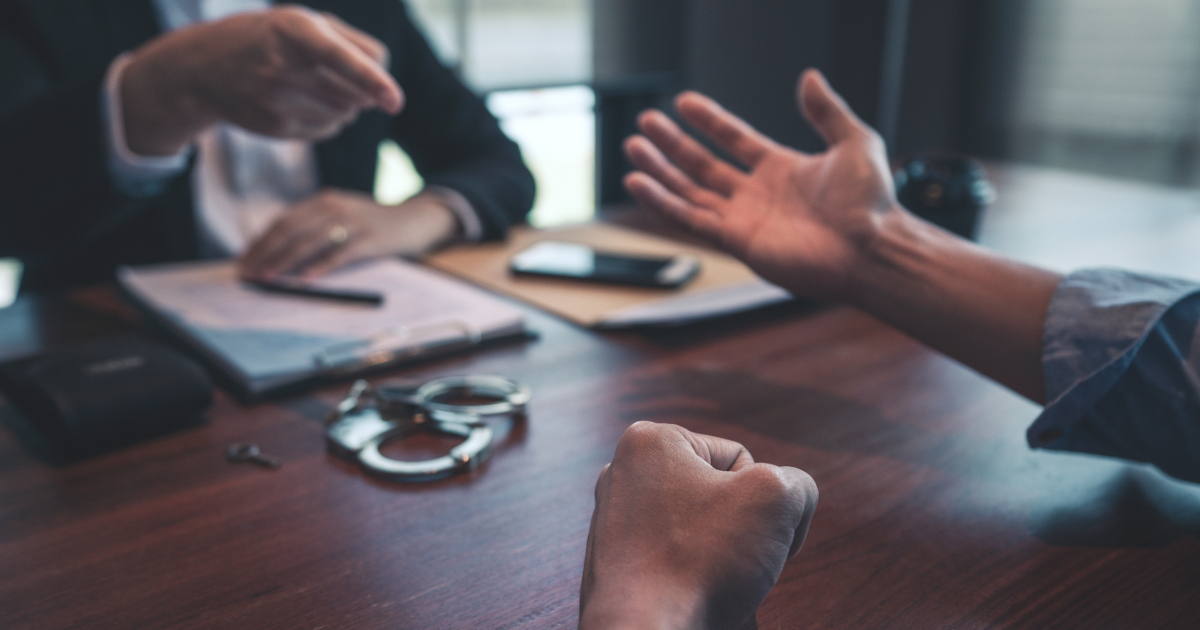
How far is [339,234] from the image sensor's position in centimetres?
100

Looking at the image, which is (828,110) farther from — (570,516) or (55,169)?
(55,169)

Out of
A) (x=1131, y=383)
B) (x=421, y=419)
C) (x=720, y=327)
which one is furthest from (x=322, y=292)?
(x=1131, y=383)

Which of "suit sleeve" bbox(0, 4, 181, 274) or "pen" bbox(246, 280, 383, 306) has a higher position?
"suit sleeve" bbox(0, 4, 181, 274)

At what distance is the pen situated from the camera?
87 centimetres

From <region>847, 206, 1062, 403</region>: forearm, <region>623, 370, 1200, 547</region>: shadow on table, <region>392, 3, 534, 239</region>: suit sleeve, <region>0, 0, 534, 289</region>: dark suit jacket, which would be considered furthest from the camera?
<region>392, 3, 534, 239</region>: suit sleeve

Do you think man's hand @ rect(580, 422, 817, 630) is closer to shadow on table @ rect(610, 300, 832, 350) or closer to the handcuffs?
the handcuffs

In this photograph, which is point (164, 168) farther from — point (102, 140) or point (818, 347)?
point (818, 347)

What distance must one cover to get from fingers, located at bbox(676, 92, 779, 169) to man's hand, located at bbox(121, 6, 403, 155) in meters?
0.32

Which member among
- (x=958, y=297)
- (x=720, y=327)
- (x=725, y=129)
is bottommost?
(x=720, y=327)

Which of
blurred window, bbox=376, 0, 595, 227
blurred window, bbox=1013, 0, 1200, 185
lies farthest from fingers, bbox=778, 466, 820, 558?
blurred window, bbox=1013, 0, 1200, 185

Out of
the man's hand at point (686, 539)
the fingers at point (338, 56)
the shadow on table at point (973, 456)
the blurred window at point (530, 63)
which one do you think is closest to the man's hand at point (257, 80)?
the fingers at point (338, 56)

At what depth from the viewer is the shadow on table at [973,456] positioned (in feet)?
1.61

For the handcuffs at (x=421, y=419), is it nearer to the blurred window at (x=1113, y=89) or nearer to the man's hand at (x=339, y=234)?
the man's hand at (x=339, y=234)

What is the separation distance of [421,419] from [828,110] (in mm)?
496
